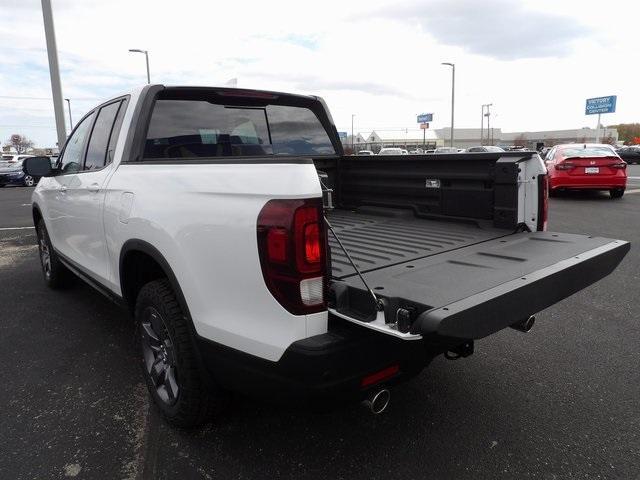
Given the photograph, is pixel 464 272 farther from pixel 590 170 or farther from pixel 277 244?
pixel 590 170

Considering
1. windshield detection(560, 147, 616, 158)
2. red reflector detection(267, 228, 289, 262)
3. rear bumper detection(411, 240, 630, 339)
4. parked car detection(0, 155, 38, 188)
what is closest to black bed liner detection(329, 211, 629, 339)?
rear bumper detection(411, 240, 630, 339)

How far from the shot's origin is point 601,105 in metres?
51.5

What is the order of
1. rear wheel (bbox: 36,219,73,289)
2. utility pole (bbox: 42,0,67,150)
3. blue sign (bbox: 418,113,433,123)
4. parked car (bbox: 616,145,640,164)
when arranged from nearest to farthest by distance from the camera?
rear wheel (bbox: 36,219,73,289), utility pole (bbox: 42,0,67,150), parked car (bbox: 616,145,640,164), blue sign (bbox: 418,113,433,123)

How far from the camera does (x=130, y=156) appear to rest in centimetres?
312

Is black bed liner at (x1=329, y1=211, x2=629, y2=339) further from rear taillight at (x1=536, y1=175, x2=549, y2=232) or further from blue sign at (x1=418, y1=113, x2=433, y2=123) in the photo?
blue sign at (x1=418, y1=113, x2=433, y2=123)

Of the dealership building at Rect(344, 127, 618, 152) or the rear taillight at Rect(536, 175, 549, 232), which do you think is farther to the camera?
the dealership building at Rect(344, 127, 618, 152)

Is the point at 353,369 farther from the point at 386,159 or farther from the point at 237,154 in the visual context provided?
the point at 386,159

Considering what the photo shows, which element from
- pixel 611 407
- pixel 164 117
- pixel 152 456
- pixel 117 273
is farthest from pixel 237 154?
pixel 611 407

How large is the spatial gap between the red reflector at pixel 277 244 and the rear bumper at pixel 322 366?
13.3 inches

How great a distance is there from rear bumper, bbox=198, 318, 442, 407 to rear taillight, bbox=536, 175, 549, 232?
1.51 metres

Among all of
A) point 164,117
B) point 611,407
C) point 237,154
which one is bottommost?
point 611,407

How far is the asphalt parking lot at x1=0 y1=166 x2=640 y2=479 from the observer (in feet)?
8.11

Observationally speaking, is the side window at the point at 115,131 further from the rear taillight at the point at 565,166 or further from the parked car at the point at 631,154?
the parked car at the point at 631,154

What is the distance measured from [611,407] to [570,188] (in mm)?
12015
